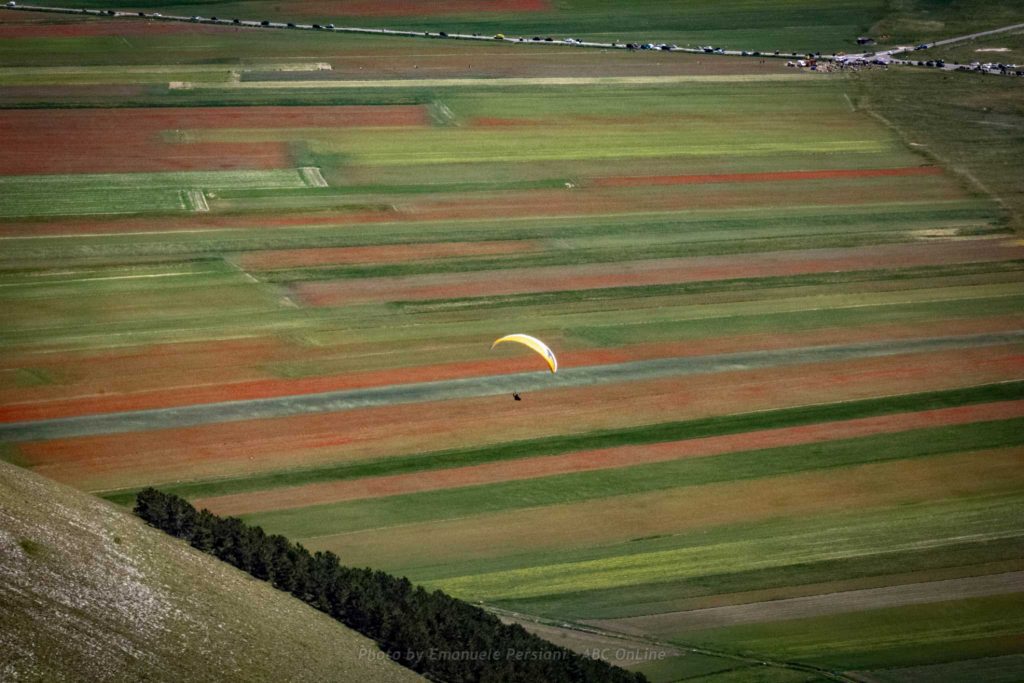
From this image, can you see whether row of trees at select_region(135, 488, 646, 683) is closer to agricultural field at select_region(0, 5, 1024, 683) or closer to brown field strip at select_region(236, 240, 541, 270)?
agricultural field at select_region(0, 5, 1024, 683)

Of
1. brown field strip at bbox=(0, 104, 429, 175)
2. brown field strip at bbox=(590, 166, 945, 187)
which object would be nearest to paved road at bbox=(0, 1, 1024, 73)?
brown field strip at bbox=(0, 104, 429, 175)

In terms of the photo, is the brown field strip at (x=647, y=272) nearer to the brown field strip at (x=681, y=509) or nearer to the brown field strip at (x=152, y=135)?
the brown field strip at (x=152, y=135)

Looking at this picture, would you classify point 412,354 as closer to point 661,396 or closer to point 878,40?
point 661,396

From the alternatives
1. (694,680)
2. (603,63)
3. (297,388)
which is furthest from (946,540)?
(603,63)

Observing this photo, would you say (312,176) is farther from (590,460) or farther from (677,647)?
(677,647)

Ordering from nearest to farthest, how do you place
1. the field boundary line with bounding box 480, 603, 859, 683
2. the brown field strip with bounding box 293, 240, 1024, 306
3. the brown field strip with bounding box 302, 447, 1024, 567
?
1. the field boundary line with bounding box 480, 603, 859, 683
2. the brown field strip with bounding box 302, 447, 1024, 567
3. the brown field strip with bounding box 293, 240, 1024, 306

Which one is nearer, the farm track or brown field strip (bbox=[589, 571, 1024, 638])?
brown field strip (bbox=[589, 571, 1024, 638])
